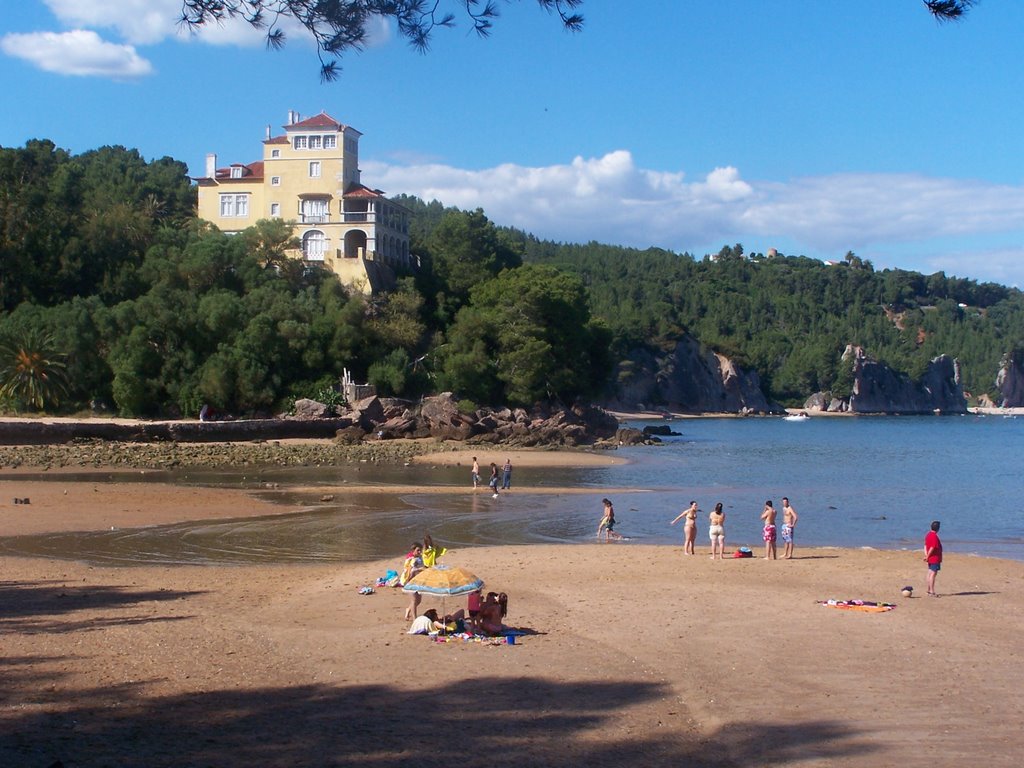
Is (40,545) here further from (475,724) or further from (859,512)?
(859,512)

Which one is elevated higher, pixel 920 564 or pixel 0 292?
pixel 0 292

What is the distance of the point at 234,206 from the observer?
7725 cm

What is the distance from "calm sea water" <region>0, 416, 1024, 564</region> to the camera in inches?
910

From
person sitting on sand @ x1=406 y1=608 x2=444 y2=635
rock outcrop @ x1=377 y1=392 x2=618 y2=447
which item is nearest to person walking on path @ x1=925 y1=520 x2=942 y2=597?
person sitting on sand @ x1=406 y1=608 x2=444 y2=635

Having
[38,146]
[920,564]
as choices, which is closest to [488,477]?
[920,564]

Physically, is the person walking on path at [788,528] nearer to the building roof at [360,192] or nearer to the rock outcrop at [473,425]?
the rock outcrop at [473,425]

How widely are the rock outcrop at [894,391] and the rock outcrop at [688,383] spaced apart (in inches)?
550

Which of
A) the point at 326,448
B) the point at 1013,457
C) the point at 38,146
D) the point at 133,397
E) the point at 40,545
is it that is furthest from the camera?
the point at 38,146

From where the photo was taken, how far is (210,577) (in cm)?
1866

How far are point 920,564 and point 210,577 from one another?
15313mm

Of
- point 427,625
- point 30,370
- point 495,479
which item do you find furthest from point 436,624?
point 30,370

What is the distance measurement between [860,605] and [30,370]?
171 ft

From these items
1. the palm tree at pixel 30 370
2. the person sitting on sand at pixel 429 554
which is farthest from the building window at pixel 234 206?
the person sitting on sand at pixel 429 554

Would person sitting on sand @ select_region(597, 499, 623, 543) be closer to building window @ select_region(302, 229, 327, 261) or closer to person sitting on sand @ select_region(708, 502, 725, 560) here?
person sitting on sand @ select_region(708, 502, 725, 560)
